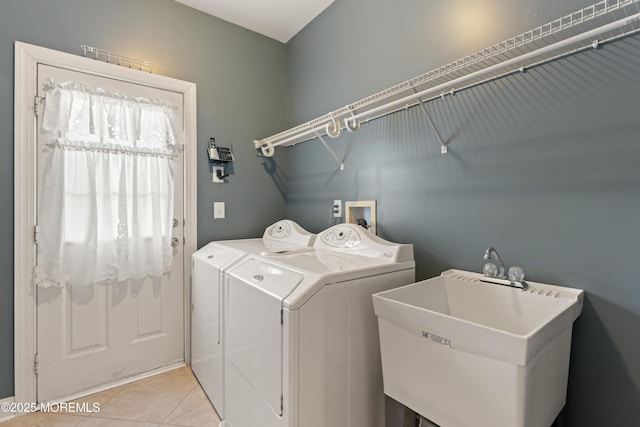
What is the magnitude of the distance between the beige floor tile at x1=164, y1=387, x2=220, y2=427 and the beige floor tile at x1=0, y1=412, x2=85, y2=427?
0.52m

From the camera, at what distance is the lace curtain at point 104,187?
174 centimetres

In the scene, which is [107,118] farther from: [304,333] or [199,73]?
[304,333]

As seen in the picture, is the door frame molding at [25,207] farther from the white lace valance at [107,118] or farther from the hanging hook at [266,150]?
the hanging hook at [266,150]

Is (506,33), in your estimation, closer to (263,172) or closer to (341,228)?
(341,228)

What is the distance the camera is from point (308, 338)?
1.09 meters

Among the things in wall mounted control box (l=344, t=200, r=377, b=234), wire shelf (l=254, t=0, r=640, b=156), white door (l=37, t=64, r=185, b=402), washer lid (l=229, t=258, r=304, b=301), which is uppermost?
wire shelf (l=254, t=0, r=640, b=156)

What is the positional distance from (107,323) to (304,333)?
1.64 metres

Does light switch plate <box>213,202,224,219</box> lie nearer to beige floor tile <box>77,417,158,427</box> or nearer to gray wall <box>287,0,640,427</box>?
gray wall <box>287,0,640,427</box>

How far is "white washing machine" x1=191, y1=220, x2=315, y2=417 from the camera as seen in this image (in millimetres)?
1670

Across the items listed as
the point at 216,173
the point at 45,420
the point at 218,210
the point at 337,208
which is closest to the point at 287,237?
the point at 337,208

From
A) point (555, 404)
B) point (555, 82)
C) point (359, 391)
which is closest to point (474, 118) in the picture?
point (555, 82)

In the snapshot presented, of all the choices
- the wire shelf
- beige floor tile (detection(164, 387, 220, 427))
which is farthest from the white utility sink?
beige floor tile (detection(164, 387, 220, 427))

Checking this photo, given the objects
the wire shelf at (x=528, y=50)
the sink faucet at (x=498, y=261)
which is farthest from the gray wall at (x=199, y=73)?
the sink faucet at (x=498, y=261)

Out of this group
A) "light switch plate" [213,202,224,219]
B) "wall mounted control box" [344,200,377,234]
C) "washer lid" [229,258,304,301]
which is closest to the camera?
"washer lid" [229,258,304,301]
